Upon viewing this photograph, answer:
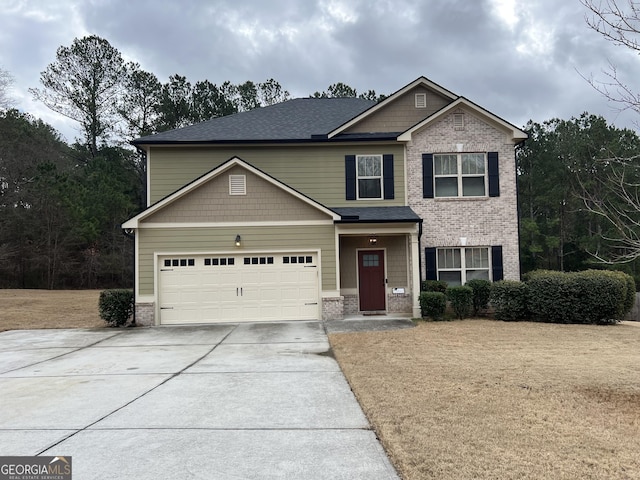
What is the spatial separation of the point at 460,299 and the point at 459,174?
14.5 ft

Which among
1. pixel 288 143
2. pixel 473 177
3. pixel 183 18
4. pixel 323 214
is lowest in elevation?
pixel 323 214

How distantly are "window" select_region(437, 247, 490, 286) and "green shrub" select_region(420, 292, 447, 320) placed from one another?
190cm

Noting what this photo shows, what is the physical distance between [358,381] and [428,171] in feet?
33.5

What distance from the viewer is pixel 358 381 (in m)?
6.86

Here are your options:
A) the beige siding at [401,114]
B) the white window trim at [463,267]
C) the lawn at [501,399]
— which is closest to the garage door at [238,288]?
the lawn at [501,399]

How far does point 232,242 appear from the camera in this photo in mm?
13992

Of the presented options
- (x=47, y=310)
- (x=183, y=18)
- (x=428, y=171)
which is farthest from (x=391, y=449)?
(x=183, y=18)

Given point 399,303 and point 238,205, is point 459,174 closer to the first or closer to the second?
point 399,303

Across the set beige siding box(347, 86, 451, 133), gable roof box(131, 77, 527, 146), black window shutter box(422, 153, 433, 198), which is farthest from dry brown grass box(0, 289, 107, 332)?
black window shutter box(422, 153, 433, 198)

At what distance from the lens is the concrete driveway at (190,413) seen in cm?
410

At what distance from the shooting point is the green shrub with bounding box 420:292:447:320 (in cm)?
1341

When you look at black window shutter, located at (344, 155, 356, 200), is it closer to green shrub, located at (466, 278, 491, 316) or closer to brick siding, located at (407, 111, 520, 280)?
brick siding, located at (407, 111, 520, 280)

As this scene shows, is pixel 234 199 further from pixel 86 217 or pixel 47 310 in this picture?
pixel 86 217

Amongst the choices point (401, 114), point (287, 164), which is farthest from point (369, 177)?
point (287, 164)
